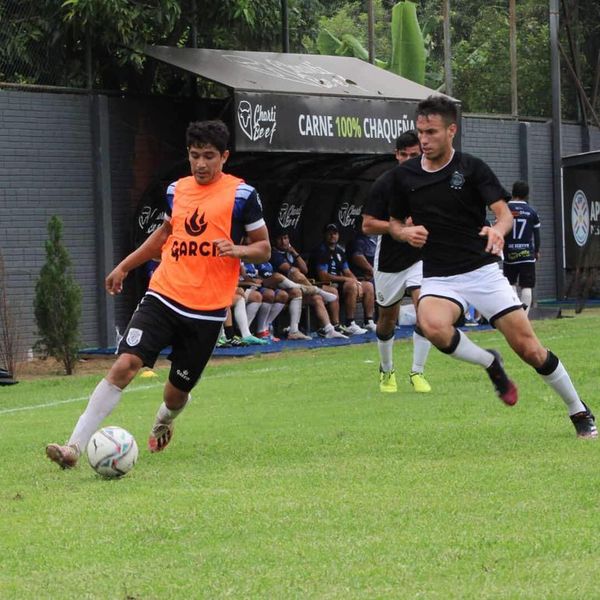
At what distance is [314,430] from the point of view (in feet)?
34.0

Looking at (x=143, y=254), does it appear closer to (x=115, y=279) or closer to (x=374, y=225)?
(x=115, y=279)

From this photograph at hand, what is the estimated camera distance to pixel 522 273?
21.4 meters

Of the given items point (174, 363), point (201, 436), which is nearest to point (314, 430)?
point (201, 436)

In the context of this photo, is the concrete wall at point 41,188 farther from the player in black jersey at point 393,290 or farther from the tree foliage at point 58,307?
the player in black jersey at point 393,290

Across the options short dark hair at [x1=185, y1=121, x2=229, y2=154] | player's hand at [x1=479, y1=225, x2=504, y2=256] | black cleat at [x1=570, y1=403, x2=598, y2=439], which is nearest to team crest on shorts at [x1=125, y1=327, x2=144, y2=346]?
short dark hair at [x1=185, y1=121, x2=229, y2=154]

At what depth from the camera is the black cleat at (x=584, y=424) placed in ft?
30.0

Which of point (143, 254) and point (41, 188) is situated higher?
point (41, 188)

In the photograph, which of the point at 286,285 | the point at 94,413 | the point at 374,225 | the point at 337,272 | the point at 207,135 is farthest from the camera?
the point at 337,272

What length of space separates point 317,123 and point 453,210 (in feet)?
35.9

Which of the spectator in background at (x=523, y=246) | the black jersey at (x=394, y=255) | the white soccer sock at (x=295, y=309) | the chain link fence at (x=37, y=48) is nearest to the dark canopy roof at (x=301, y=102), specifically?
the chain link fence at (x=37, y=48)

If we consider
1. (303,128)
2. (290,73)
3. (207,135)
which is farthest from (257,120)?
(207,135)

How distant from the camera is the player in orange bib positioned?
28.3 ft

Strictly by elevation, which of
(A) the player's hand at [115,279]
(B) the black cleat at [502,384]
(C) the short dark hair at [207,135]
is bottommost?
(B) the black cleat at [502,384]

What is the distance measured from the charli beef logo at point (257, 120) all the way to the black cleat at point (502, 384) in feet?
32.7
